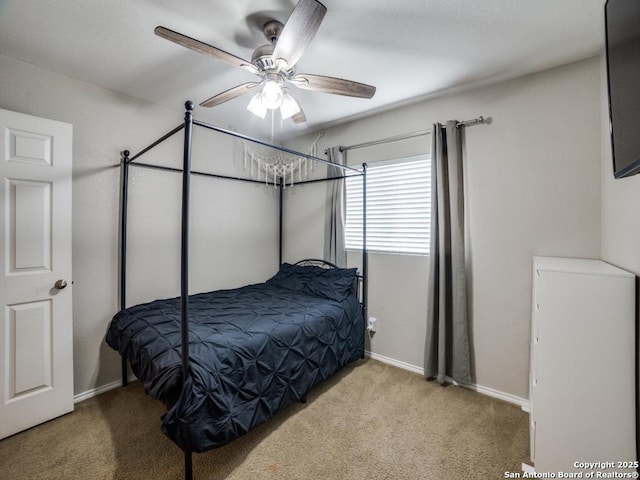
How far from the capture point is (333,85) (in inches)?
70.7

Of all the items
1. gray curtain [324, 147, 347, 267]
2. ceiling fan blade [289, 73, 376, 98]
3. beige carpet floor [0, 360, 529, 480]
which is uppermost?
ceiling fan blade [289, 73, 376, 98]

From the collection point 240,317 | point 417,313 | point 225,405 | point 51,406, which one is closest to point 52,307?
point 51,406

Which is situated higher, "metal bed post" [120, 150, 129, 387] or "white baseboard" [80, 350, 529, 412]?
"metal bed post" [120, 150, 129, 387]

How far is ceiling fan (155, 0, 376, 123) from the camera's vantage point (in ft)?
4.29

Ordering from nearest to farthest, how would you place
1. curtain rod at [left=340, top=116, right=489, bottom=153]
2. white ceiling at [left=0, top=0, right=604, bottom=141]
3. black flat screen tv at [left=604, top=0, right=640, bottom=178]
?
black flat screen tv at [left=604, top=0, right=640, bottom=178] < white ceiling at [left=0, top=0, right=604, bottom=141] < curtain rod at [left=340, top=116, right=489, bottom=153]

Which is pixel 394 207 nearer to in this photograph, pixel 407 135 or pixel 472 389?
pixel 407 135

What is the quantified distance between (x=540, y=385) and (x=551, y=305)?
424mm

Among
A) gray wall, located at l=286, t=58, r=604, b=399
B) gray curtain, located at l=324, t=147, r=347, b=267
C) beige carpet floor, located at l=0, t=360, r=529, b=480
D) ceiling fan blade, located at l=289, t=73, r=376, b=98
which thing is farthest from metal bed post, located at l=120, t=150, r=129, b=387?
gray wall, located at l=286, t=58, r=604, b=399

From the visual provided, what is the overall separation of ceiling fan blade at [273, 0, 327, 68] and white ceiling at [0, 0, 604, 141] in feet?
0.92

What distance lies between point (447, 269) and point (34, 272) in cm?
314

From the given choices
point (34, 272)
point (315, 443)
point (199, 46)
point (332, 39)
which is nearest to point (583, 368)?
point (315, 443)

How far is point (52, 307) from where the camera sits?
2049 millimetres

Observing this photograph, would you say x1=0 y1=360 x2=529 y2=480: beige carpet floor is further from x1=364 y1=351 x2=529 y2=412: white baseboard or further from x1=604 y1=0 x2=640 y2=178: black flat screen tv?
x1=604 y1=0 x2=640 y2=178: black flat screen tv

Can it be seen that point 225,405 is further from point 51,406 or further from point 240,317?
point 51,406
